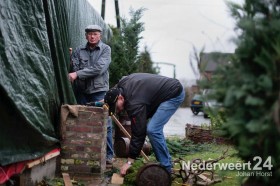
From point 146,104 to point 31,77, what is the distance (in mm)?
1339

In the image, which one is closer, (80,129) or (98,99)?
(80,129)

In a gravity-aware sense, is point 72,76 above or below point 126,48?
below

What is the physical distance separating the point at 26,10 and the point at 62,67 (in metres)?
1.19

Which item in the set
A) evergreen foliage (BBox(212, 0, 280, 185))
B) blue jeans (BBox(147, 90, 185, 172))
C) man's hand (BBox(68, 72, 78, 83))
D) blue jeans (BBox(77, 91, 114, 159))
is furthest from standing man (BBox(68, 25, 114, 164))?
evergreen foliage (BBox(212, 0, 280, 185))

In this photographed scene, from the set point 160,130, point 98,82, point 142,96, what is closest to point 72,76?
point 98,82

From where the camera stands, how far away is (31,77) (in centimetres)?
441

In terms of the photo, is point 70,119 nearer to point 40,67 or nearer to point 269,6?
point 40,67

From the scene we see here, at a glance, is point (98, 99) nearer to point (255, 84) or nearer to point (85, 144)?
point (85, 144)

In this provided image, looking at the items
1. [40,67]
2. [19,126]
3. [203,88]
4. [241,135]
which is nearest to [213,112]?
[203,88]

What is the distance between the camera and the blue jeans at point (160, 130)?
5172mm

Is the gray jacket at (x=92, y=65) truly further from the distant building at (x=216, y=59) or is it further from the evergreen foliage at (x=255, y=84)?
the evergreen foliage at (x=255, y=84)

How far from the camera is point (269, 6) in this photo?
3004 mm

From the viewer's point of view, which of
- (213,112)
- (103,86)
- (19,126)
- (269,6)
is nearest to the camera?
(269,6)

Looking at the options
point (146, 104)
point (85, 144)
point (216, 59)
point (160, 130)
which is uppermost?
point (216, 59)
